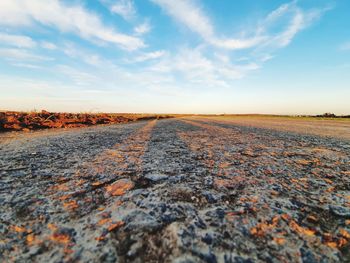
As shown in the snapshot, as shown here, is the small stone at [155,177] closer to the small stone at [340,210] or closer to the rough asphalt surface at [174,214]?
the rough asphalt surface at [174,214]

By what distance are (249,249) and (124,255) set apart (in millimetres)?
456

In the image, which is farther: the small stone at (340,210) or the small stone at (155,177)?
the small stone at (155,177)

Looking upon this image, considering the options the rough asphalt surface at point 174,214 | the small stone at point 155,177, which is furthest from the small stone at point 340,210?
the small stone at point 155,177

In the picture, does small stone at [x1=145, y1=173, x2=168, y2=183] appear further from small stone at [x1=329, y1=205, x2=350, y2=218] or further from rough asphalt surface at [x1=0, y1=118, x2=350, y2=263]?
small stone at [x1=329, y1=205, x2=350, y2=218]

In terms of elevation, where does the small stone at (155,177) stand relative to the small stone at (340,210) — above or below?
below

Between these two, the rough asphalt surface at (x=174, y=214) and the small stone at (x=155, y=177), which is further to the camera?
the small stone at (x=155, y=177)

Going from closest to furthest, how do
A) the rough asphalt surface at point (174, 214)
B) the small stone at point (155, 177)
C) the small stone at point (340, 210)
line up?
the rough asphalt surface at point (174, 214) < the small stone at point (340, 210) < the small stone at point (155, 177)

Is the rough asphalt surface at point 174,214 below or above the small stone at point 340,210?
below

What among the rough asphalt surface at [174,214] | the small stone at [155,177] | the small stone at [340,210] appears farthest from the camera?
the small stone at [155,177]

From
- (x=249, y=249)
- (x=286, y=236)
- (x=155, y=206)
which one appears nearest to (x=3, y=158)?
(x=155, y=206)

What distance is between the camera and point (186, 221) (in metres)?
0.83

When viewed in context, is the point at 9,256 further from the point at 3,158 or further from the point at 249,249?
the point at 3,158

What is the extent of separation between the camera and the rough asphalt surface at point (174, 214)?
664mm

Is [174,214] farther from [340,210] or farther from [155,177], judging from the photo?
[340,210]
